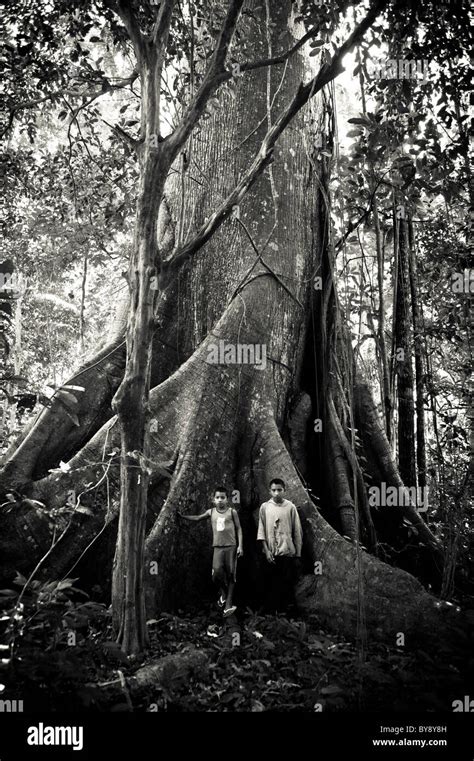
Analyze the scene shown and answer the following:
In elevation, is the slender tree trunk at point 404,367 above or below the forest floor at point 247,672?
above

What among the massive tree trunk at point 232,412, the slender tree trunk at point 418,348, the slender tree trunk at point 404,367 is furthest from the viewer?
the slender tree trunk at point 418,348

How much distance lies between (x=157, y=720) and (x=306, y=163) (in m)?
5.57

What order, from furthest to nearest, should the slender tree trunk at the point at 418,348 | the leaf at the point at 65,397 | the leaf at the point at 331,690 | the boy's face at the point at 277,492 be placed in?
the slender tree trunk at the point at 418,348
the boy's face at the point at 277,492
the leaf at the point at 65,397
the leaf at the point at 331,690

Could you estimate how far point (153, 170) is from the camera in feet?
10.5

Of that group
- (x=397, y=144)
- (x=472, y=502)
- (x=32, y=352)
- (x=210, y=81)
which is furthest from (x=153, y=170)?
(x=32, y=352)

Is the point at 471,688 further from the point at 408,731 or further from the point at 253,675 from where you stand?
the point at 253,675

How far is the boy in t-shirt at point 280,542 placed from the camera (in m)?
4.27

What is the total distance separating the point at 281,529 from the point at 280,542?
10 cm

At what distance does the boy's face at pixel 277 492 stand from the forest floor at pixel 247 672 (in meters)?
0.89

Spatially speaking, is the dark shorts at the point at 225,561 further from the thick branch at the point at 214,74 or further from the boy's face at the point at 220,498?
the thick branch at the point at 214,74

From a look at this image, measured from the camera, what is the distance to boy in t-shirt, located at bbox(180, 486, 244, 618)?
4.26 meters

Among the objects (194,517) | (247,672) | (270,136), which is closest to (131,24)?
(270,136)

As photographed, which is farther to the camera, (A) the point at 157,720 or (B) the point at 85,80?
(B) the point at 85,80

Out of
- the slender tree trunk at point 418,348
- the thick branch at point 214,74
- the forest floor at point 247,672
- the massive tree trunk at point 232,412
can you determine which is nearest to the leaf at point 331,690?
the forest floor at point 247,672
